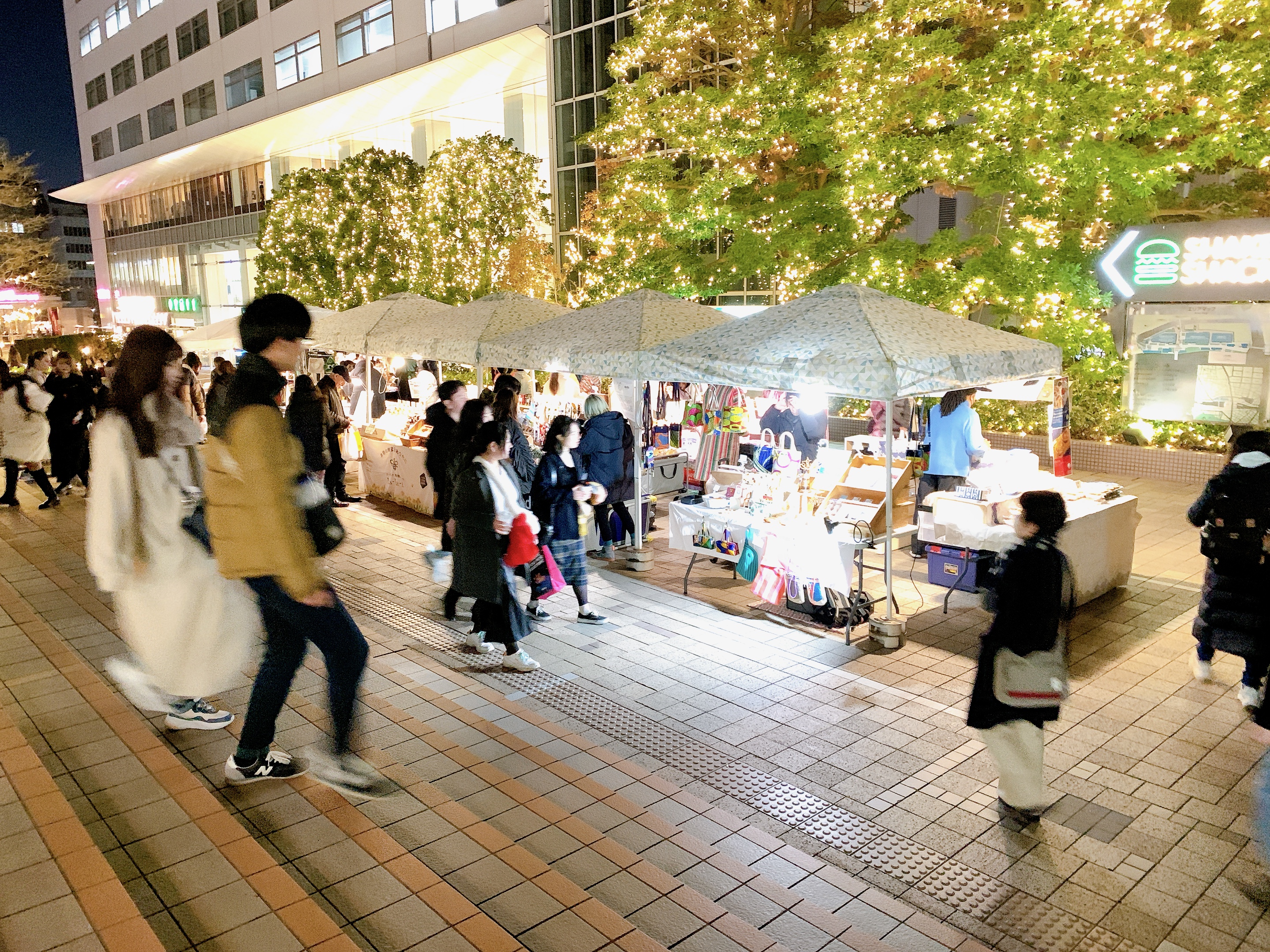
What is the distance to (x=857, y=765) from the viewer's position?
5.10 m

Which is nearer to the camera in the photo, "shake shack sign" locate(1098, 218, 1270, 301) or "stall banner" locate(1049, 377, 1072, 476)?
"stall banner" locate(1049, 377, 1072, 476)

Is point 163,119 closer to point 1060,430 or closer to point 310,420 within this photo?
point 310,420

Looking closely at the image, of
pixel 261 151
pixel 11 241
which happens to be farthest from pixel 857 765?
pixel 11 241

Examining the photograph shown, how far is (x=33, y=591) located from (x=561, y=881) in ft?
23.1

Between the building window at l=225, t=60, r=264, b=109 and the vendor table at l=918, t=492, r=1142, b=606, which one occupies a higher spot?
the building window at l=225, t=60, r=264, b=109

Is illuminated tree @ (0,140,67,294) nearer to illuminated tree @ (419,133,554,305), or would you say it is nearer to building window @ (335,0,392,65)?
building window @ (335,0,392,65)

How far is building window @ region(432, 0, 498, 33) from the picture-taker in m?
27.7

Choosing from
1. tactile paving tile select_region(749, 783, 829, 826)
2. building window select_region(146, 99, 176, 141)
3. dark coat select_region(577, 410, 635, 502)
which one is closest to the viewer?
tactile paving tile select_region(749, 783, 829, 826)

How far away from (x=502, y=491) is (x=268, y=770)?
8.06ft

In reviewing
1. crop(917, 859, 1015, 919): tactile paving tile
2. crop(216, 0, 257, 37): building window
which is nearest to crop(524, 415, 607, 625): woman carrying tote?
crop(917, 859, 1015, 919): tactile paving tile

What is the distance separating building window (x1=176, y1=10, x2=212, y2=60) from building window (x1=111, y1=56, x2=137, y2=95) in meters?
6.62

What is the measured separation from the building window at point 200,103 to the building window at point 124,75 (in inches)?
289

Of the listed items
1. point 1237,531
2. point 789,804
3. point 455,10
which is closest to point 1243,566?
point 1237,531

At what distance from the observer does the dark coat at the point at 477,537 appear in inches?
235
